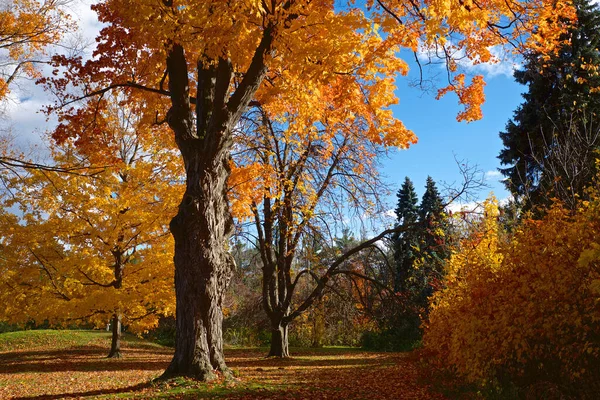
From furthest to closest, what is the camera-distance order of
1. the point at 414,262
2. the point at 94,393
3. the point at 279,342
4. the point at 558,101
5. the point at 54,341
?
the point at 54,341 < the point at 558,101 < the point at 279,342 < the point at 414,262 < the point at 94,393

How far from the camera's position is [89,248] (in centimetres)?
1441

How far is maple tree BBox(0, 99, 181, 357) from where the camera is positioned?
1359 centimetres

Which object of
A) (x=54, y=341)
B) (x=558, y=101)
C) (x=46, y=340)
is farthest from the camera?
(x=46, y=340)

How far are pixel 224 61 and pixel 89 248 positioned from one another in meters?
9.34

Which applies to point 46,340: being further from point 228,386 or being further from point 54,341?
point 228,386

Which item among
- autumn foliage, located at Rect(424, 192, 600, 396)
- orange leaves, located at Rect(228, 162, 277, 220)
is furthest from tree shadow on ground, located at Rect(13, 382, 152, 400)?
orange leaves, located at Rect(228, 162, 277, 220)

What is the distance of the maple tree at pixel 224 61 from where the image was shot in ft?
21.3

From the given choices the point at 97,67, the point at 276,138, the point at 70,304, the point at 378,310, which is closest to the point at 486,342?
the point at 378,310

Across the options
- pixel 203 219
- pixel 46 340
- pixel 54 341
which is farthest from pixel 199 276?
pixel 46 340

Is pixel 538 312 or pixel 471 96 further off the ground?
pixel 471 96

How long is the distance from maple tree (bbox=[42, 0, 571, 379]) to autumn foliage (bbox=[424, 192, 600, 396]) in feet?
9.97

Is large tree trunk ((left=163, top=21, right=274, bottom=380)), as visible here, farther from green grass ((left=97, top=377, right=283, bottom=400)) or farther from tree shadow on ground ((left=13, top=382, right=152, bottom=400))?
tree shadow on ground ((left=13, top=382, right=152, bottom=400))

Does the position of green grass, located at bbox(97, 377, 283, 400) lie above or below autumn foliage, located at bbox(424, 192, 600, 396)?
below

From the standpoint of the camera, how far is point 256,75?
7535 mm
